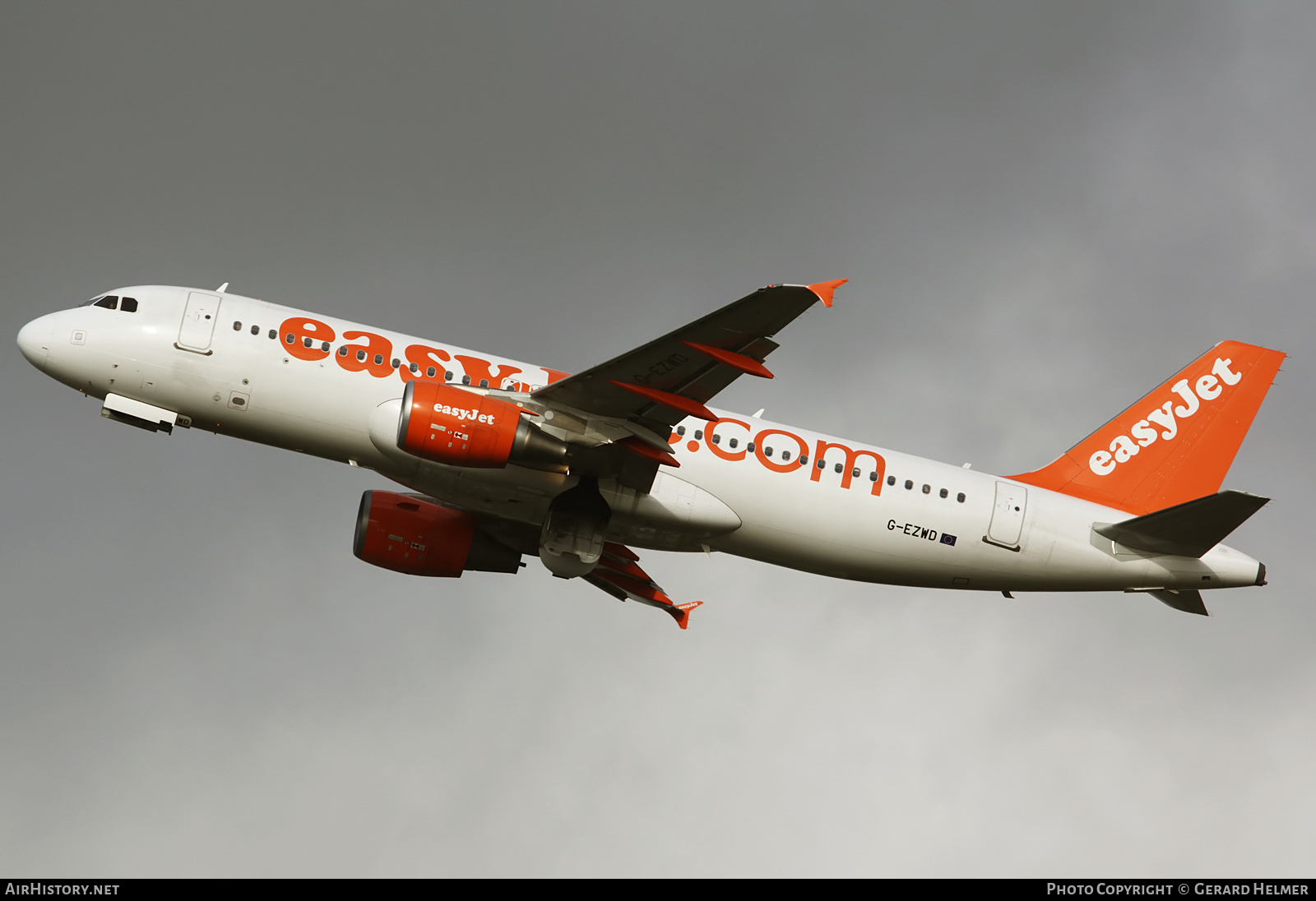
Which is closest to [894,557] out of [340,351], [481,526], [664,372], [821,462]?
[821,462]

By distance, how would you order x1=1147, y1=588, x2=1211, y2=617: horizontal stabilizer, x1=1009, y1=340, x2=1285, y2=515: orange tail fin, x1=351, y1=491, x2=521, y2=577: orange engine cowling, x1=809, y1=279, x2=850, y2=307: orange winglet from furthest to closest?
x1=1009, y1=340, x2=1285, y2=515: orange tail fin → x1=351, y1=491, x2=521, y2=577: orange engine cowling → x1=1147, y1=588, x2=1211, y2=617: horizontal stabilizer → x1=809, y1=279, x2=850, y2=307: orange winglet

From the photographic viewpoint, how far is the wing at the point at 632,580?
40.4 meters

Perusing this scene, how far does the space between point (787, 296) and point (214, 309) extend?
16297 mm

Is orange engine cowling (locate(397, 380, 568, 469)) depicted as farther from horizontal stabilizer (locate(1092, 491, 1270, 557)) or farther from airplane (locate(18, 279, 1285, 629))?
horizontal stabilizer (locate(1092, 491, 1270, 557))

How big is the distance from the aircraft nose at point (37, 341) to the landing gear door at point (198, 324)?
12.0 ft

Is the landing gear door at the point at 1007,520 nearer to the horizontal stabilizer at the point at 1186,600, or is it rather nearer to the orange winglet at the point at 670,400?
the horizontal stabilizer at the point at 1186,600

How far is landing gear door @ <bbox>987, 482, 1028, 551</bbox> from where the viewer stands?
35938 millimetres

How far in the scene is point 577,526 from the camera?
113 feet

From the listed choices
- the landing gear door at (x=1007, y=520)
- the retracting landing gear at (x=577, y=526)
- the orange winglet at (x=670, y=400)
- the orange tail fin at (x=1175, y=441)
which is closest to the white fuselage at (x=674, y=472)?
the landing gear door at (x=1007, y=520)

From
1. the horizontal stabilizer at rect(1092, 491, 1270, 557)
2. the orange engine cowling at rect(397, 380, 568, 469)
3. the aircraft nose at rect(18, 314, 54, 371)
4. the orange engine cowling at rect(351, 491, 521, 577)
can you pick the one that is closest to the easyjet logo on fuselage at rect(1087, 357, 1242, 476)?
the horizontal stabilizer at rect(1092, 491, 1270, 557)

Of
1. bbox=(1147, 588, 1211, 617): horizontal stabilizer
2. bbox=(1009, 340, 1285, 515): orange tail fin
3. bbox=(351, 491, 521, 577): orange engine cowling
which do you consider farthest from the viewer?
bbox=(1009, 340, 1285, 515): orange tail fin

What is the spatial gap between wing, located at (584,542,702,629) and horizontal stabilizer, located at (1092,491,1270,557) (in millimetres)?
13130

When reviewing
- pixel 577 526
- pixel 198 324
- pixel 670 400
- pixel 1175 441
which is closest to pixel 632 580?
pixel 577 526

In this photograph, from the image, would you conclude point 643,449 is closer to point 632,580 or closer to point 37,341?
point 632,580
